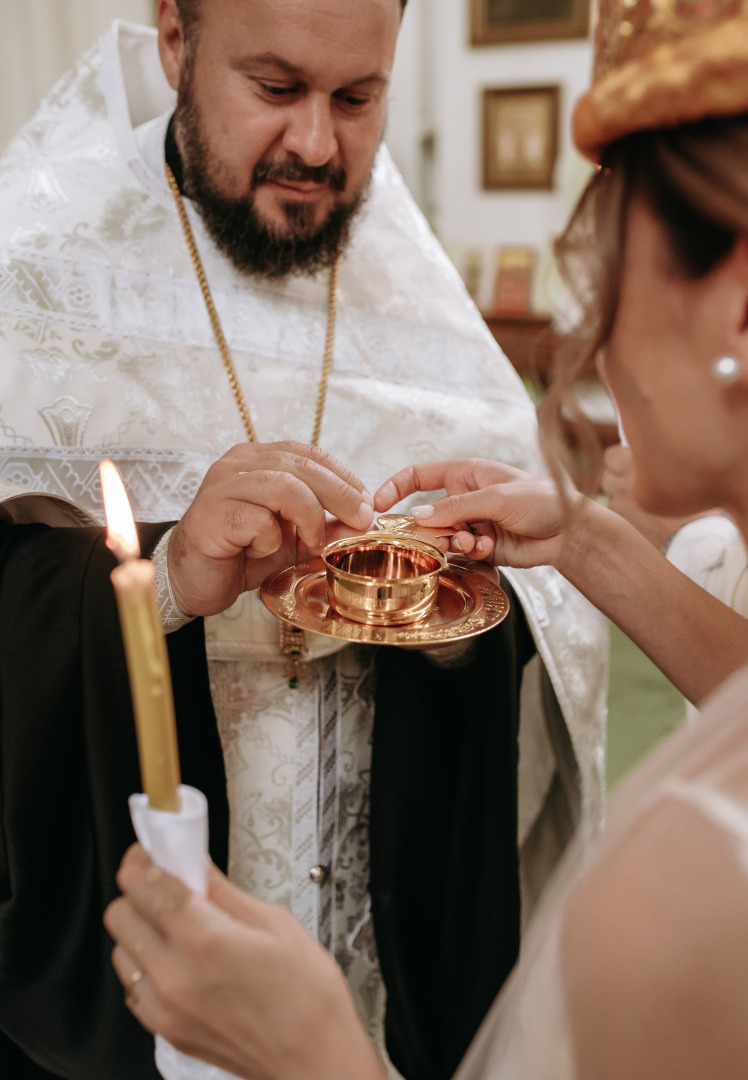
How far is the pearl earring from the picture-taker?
792 mm

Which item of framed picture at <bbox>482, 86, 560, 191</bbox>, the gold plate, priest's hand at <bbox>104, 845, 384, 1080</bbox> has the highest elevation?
framed picture at <bbox>482, 86, 560, 191</bbox>

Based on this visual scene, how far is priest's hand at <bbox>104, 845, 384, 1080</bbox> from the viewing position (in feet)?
2.15

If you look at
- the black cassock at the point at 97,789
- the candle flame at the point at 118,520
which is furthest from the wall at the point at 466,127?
the candle flame at the point at 118,520

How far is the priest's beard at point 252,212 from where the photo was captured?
1.59 m

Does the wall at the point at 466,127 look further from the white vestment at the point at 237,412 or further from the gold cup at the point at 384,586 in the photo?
the gold cup at the point at 384,586

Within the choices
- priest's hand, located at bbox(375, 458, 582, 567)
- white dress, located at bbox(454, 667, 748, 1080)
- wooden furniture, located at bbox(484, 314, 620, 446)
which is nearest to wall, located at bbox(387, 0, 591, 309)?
wooden furniture, located at bbox(484, 314, 620, 446)

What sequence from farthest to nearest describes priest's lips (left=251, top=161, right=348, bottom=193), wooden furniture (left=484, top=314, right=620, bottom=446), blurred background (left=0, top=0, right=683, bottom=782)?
blurred background (left=0, top=0, right=683, bottom=782) → wooden furniture (left=484, top=314, right=620, bottom=446) → priest's lips (left=251, top=161, right=348, bottom=193)

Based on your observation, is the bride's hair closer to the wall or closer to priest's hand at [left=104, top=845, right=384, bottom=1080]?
priest's hand at [left=104, top=845, right=384, bottom=1080]

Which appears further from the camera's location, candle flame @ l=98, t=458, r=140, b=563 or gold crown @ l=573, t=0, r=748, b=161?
gold crown @ l=573, t=0, r=748, b=161

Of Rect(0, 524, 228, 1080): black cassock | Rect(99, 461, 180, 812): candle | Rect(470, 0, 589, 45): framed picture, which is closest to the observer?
Rect(99, 461, 180, 812): candle

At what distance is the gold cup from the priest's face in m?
0.73

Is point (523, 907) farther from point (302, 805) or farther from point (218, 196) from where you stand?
point (218, 196)

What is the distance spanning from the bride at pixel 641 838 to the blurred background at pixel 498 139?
3579 mm

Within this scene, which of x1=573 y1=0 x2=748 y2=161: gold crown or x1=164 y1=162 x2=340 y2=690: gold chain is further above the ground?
x1=573 y1=0 x2=748 y2=161: gold crown
